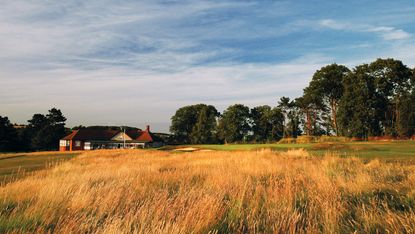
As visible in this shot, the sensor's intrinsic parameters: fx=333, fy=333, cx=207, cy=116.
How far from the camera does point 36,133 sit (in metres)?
87.4

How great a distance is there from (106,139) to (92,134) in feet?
13.4

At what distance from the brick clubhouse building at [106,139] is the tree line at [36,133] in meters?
3.96

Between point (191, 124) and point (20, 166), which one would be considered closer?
point (20, 166)

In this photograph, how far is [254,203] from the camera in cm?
633

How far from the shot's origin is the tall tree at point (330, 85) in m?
70.3

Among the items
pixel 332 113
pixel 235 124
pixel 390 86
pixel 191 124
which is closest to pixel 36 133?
pixel 191 124

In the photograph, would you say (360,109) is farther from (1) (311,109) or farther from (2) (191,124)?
(2) (191,124)

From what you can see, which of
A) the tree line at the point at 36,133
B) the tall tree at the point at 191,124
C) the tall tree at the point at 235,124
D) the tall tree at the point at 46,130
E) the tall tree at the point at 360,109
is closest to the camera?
the tall tree at the point at 360,109

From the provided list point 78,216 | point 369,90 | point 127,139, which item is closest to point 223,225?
point 78,216

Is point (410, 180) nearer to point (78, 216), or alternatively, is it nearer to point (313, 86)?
point (78, 216)


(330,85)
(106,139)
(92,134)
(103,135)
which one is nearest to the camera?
(330,85)

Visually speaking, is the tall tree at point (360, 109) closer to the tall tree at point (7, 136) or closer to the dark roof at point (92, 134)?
the dark roof at point (92, 134)

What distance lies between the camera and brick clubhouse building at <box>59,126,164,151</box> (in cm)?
8662

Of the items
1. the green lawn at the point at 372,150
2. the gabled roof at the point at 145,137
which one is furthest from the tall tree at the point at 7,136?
the green lawn at the point at 372,150
